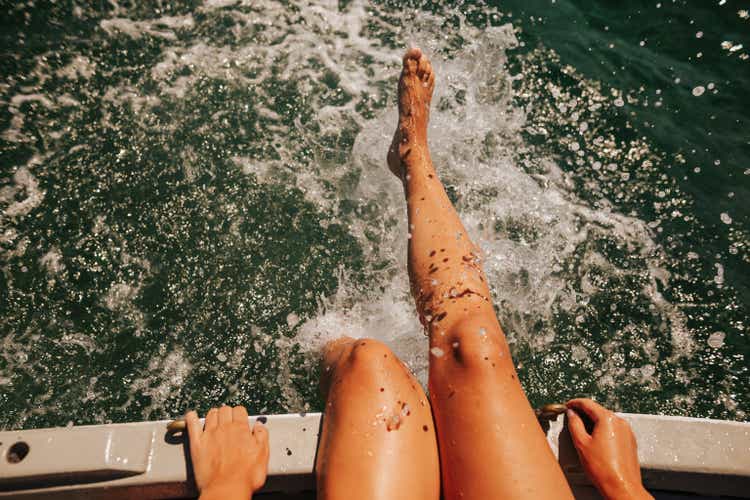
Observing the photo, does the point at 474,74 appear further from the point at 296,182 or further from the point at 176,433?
the point at 176,433

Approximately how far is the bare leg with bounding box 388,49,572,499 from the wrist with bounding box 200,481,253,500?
1.81ft

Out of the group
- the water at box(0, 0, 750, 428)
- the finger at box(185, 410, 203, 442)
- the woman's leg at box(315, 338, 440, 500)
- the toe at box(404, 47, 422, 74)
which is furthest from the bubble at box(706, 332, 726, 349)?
the finger at box(185, 410, 203, 442)

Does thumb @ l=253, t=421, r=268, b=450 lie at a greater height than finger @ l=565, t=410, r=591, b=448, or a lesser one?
lesser

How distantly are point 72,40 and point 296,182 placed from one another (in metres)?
1.76

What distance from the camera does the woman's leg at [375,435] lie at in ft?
3.61

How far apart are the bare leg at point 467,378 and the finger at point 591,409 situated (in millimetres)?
229

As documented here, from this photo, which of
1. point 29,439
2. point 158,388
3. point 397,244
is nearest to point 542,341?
point 397,244

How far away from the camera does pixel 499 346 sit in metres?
1.37

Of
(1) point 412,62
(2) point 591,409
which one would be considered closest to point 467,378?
(2) point 591,409

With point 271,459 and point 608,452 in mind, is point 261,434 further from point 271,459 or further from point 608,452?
point 608,452

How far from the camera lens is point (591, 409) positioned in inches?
53.6

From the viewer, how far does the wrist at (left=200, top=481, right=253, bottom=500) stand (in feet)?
3.72

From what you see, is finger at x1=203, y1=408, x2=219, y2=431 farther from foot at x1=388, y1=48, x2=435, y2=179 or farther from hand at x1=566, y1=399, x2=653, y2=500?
foot at x1=388, y1=48, x2=435, y2=179

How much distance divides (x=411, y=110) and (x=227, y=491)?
74.1 inches
